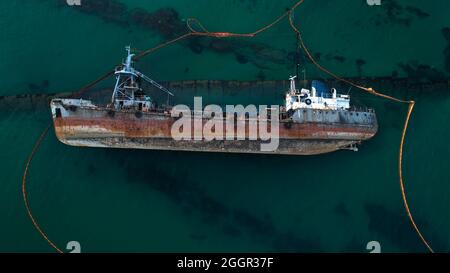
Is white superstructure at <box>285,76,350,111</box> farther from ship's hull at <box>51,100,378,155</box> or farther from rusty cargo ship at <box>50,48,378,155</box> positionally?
ship's hull at <box>51,100,378,155</box>

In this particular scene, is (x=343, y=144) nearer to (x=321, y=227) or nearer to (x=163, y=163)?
(x=321, y=227)

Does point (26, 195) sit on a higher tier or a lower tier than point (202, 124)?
lower

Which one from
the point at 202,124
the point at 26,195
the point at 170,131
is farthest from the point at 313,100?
the point at 26,195

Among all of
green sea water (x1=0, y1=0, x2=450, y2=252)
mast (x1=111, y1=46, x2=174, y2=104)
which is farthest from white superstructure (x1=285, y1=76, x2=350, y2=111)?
mast (x1=111, y1=46, x2=174, y2=104)

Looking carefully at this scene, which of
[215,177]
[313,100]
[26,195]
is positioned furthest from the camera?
[313,100]

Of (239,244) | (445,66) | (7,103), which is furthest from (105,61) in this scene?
(445,66)

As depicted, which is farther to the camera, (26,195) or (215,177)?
(215,177)

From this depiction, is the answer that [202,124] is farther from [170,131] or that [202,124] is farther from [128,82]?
[128,82]

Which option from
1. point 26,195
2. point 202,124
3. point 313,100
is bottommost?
point 26,195
